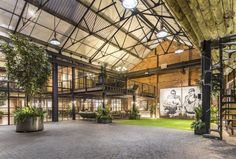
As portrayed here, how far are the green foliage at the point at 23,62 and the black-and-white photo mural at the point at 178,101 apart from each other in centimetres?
1210

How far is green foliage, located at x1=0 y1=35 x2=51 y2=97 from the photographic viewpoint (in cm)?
759

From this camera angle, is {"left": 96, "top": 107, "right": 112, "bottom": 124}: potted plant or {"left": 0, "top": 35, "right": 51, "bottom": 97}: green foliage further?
{"left": 96, "top": 107, "right": 112, "bottom": 124}: potted plant

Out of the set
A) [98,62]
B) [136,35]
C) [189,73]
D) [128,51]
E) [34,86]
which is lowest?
[34,86]

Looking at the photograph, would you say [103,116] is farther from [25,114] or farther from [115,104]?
[115,104]

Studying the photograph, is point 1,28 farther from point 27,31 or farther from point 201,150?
point 201,150

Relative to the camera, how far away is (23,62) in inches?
301

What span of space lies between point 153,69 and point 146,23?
4.66 m

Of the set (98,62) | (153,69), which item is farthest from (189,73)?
(98,62)

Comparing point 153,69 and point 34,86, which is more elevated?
point 153,69

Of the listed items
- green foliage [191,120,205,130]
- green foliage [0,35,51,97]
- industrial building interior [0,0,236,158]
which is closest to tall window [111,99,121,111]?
industrial building interior [0,0,236,158]

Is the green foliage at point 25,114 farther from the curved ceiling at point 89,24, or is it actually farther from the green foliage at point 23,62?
the curved ceiling at point 89,24

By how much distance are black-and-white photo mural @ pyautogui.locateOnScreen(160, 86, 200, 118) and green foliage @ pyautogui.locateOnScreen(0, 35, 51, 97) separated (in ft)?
39.7

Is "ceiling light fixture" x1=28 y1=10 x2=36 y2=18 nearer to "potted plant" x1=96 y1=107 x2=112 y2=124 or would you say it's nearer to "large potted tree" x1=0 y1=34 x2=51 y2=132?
"large potted tree" x1=0 y1=34 x2=51 y2=132

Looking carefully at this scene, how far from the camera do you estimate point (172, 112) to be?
54.4 ft
